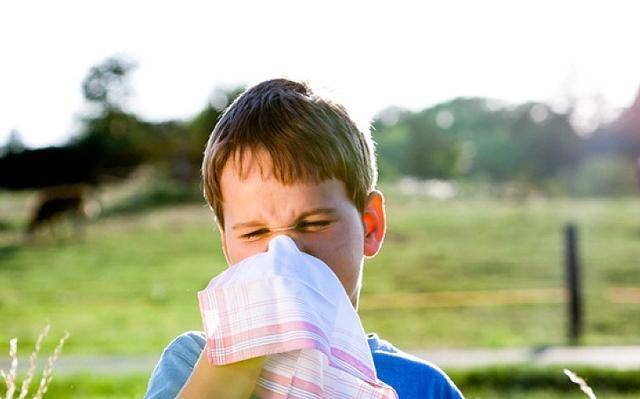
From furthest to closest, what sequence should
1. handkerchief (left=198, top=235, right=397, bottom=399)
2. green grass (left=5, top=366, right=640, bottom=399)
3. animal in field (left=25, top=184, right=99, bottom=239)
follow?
animal in field (left=25, top=184, right=99, bottom=239) < green grass (left=5, top=366, right=640, bottom=399) < handkerchief (left=198, top=235, right=397, bottom=399)

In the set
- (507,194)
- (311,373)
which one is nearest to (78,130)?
(507,194)

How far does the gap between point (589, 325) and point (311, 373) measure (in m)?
11.7

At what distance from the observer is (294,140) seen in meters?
1.77

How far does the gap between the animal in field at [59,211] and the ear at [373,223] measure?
74.6ft

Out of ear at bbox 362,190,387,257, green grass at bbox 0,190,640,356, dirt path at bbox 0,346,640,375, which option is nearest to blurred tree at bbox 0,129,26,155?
green grass at bbox 0,190,640,356

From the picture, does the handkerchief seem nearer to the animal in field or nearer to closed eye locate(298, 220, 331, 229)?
closed eye locate(298, 220, 331, 229)

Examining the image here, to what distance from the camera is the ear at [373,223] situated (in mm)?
1964

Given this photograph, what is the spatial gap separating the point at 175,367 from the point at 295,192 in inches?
13.9

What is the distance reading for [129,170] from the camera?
3491cm

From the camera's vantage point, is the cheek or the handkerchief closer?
the handkerchief

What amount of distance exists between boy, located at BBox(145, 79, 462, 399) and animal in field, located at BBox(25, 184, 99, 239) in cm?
2280

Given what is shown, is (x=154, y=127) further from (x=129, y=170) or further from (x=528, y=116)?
(x=528, y=116)

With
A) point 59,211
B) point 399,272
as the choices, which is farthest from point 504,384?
point 59,211

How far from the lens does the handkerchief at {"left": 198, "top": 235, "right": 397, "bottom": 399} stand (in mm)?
1393
